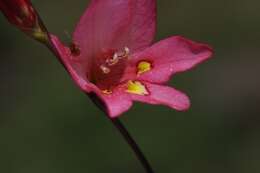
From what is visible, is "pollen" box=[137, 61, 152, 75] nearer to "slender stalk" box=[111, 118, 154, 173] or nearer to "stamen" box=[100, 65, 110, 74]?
"stamen" box=[100, 65, 110, 74]

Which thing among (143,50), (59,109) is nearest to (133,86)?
(143,50)

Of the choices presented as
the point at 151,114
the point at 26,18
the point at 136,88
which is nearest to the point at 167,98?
the point at 136,88

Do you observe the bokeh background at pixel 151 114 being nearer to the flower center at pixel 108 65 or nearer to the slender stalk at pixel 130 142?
the flower center at pixel 108 65

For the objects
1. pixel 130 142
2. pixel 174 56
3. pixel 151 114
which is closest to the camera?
pixel 130 142

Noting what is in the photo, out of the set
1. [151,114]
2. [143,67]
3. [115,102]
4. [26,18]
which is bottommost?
[151,114]

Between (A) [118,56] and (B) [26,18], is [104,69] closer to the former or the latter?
(A) [118,56]

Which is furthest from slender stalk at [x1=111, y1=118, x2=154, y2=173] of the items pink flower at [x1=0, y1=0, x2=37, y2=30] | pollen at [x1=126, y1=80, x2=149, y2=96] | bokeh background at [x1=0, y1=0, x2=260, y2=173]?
bokeh background at [x1=0, y1=0, x2=260, y2=173]
